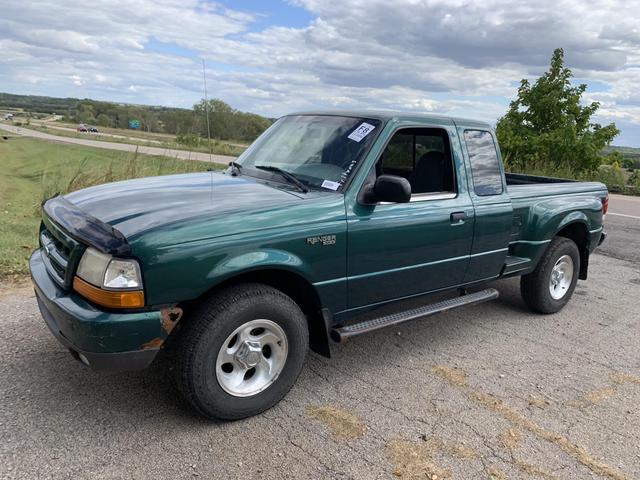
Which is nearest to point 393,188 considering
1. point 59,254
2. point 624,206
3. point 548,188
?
point 59,254

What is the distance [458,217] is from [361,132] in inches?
40.8

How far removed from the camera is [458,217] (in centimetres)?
417

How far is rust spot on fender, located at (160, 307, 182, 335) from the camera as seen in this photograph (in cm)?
286

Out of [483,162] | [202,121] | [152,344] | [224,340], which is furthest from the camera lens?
[202,121]

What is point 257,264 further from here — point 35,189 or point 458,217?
point 35,189

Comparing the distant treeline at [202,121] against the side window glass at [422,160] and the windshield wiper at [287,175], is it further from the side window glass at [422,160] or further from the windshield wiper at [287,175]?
the windshield wiper at [287,175]

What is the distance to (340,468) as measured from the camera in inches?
112

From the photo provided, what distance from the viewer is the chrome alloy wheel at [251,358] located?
3146mm

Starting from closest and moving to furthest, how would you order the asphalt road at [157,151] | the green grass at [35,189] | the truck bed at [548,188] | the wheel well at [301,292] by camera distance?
Answer: the wheel well at [301,292]
the truck bed at [548,188]
the green grass at [35,189]
the asphalt road at [157,151]

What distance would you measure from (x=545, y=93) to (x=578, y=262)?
1578cm

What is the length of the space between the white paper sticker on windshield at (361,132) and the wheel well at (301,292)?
1.15 metres

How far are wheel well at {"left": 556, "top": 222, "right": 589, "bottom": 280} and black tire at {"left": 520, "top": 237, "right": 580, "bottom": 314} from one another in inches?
6.6

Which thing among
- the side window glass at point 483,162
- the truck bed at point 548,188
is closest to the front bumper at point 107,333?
the side window glass at point 483,162

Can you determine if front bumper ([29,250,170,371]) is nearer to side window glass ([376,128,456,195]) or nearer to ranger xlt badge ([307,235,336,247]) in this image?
ranger xlt badge ([307,235,336,247])
